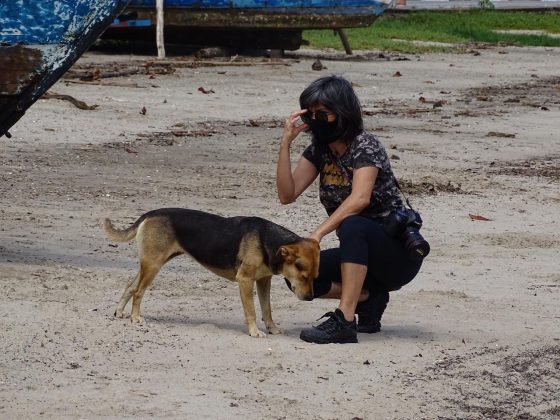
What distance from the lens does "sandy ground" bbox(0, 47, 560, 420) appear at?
5.95 meters

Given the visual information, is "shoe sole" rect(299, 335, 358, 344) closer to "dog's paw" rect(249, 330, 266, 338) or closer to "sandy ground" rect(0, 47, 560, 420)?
"sandy ground" rect(0, 47, 560, 420)

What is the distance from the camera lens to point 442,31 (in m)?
32.1

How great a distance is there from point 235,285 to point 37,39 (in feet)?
6.14

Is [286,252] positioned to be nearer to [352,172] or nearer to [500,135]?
[352,172]

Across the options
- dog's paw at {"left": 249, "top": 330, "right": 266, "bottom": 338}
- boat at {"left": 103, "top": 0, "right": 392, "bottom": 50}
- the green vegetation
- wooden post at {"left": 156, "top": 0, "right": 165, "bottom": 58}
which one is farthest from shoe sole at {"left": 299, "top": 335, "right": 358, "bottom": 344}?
the green vegetation

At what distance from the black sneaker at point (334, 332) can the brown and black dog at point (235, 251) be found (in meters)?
0.21

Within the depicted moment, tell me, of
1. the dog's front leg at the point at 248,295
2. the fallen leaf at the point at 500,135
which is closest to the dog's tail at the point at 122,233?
the dog's front leg at the point at 248,295

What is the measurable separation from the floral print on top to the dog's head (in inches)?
14.5

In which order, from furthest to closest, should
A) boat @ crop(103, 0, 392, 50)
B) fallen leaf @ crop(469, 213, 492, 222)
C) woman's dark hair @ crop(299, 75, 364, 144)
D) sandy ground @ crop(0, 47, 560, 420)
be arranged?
boat @ crop(103, 0, 392, 50)
fallen leaf @ crop(469, 213, 492, 222)
woman's dark hair @ crop(299, 75, 364, 144)
sandy ground @ crop(0, 47, 560, 420)

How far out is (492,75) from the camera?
22281 millimetres

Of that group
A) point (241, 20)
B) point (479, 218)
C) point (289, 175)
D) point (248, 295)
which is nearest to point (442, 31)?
point (241, 20)

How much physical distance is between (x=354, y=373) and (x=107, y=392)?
46.2 inches

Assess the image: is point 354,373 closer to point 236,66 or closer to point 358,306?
point 358,306

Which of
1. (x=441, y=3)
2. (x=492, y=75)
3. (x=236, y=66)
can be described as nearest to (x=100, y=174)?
(x=236, y=66)
